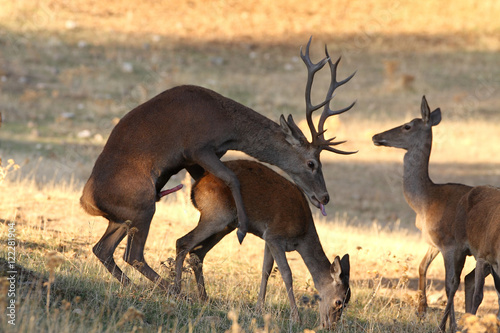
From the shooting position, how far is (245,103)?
2662cm

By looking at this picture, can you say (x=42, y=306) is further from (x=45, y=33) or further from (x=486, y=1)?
(x=486, y=1)

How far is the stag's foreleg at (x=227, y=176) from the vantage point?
26.9ft

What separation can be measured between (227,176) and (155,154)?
841 millimetres

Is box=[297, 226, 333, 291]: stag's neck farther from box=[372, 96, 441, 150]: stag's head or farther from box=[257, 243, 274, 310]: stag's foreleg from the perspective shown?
box=[372, 96, 441, 150]: stag's head

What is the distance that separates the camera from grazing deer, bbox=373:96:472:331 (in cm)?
945

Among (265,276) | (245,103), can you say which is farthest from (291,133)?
(245,103)

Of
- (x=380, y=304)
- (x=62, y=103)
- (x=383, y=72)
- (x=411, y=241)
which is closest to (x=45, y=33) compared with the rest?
(x=62, y=103)

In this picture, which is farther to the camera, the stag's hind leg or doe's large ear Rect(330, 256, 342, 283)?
doe's large ear Rect(330, 256, 342, 283)

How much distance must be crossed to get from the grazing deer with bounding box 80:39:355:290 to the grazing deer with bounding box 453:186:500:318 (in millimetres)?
2507

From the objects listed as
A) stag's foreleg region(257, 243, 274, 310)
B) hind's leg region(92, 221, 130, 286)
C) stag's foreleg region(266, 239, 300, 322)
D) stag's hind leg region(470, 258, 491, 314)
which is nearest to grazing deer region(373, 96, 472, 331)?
stag's hind leg region(470, 258, 491, 314)

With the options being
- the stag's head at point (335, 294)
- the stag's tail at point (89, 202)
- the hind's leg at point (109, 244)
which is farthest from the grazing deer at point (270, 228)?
the stag's tail at point (89, 202)

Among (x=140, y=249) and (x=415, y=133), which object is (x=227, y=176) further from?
(x=415, y=133)

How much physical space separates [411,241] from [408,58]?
23265 millimetres

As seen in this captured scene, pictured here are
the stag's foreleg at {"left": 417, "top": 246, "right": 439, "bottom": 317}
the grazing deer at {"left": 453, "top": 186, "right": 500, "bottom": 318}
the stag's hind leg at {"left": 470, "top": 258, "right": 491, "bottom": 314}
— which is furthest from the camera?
the stag's foreleg at {"left": 417, "top": 246, "right": 439, "bottom": 317}
